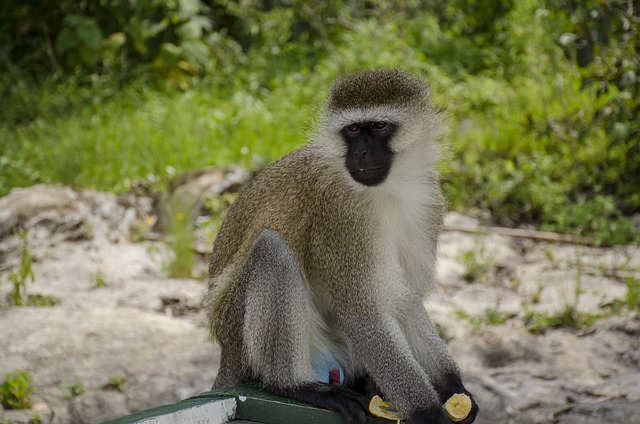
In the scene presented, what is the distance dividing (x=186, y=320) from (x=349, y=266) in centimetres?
285

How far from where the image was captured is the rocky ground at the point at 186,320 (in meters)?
4.71

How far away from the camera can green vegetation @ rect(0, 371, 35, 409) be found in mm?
4676

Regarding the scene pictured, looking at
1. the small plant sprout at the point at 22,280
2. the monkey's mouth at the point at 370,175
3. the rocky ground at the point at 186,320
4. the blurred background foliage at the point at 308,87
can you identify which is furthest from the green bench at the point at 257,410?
the blurred background foliage at the point at 308,87

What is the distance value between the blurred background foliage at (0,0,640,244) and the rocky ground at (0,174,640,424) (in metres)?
0.58

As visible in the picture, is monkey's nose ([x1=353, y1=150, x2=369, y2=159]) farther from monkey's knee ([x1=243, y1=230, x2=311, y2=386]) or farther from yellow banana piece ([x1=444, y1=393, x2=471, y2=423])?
yellow banana piece ([x1=444, y1=393, x2=471, y2=423])

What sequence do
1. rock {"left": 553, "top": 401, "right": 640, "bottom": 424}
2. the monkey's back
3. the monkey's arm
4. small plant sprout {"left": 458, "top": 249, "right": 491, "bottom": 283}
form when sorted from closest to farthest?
1. the monkey's back
2. the monkey's arm
3. rock {"left": 553, "top": 401, "right": 640, "bottom": 424}
4. small plant sprout {"left": 458, "top": 249, "right": 491, "bottom": 283}

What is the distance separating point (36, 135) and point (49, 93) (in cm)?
109

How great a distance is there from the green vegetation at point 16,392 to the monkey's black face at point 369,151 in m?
2.42

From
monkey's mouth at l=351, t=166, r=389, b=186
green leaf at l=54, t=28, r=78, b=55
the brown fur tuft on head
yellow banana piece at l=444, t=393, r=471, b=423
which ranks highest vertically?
green leaf at l=54, t=28, r=78, b=55

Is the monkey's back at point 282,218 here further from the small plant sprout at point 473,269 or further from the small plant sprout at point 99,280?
the small plant sprout at point 473,269

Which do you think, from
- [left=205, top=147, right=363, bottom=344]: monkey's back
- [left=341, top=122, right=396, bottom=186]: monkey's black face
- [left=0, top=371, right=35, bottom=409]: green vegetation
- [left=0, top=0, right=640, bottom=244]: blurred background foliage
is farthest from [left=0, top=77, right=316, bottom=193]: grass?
[left=341, top=122, right=396, bottom=186]: monkey's black face

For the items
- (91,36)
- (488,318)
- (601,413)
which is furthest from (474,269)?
(91,36)

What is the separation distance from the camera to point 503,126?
8375 mm

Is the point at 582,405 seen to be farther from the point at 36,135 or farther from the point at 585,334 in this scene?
the point at 36,135
